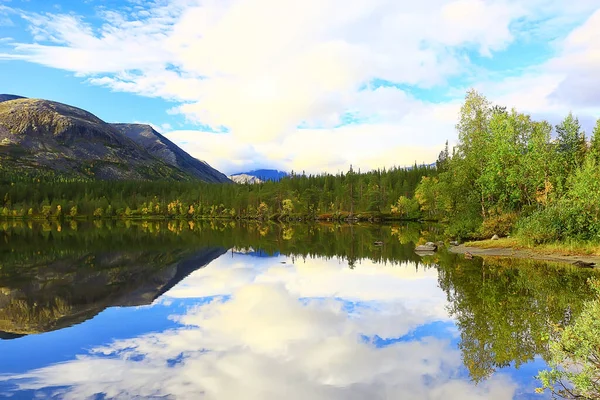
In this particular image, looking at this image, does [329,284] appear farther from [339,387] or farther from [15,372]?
[15,372]

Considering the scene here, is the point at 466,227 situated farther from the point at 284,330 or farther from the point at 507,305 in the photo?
the point at 284,330

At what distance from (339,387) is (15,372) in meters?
12.5

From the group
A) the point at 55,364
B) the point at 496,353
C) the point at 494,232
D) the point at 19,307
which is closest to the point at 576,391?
the point at 496,353

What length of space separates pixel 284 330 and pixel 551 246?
37.1m

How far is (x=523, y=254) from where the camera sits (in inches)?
1850

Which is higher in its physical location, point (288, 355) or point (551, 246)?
point (551, 246)

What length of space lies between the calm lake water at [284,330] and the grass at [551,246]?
6001 millimetres

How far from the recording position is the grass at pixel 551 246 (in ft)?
141

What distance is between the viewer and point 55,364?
685 inches

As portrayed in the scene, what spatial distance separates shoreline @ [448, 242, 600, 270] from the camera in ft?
135

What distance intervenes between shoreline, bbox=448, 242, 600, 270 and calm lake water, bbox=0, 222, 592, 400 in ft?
12.1

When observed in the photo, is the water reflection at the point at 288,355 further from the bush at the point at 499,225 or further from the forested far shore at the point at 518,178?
the bush at the point at 499,225

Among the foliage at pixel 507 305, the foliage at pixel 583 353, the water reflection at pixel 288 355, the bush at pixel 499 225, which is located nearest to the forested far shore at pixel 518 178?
the bush at pixel 499 225

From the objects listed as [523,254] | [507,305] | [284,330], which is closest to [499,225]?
[523,254]
